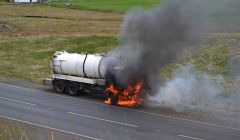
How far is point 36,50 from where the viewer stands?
52406mm

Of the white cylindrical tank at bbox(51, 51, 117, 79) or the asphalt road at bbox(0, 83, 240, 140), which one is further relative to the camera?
the white cylindrical tank at bbox(51, 51, 117, 79)

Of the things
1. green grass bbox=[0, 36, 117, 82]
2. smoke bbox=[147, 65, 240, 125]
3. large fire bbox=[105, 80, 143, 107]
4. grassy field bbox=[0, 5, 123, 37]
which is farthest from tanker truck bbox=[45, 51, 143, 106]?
grassy field bbox=[0, 5, 123, 37]

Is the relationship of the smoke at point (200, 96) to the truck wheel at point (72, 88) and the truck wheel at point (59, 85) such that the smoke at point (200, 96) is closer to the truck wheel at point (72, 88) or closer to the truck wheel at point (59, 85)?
the truck wheel at point (72, 88)

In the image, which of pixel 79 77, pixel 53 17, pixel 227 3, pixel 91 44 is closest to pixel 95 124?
pixel 79 77

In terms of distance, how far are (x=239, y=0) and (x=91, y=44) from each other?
75.8 ft

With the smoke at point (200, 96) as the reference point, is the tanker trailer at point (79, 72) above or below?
above

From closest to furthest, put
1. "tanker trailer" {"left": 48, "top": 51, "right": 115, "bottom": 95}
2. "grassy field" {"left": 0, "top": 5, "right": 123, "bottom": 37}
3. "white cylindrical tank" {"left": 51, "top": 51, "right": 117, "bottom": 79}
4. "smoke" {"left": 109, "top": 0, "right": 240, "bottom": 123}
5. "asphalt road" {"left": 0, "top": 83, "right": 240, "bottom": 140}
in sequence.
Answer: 1. "asphalt road" {"left": 0, "top": 83, "right": 240, "bottom": 140}
2. "smoke" {"left": 109, "top": 0, "right": 240, "bottom": 123}
3. "white cylindrical tank" {"left": 51, "top": 51, "right": 117, "bottom": 79}
4. "tanker trailer" {"left": 48, "top": 51, "right": 115, "bottom": 95}
5. "grassy field" {"left": 0, "top": 5, "right": 123, "bottom": 37}

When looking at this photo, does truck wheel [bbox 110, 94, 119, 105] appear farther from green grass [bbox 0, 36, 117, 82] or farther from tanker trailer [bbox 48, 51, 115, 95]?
green grass [bbox 0, 36, 117, 82]

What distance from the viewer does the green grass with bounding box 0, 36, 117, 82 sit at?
4403 cm

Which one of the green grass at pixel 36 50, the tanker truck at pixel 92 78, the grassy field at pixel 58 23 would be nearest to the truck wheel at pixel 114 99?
the tanker truck at pixel 92 78

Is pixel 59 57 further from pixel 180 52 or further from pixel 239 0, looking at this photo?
pixel 239 0

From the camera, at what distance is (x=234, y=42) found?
4606 cm

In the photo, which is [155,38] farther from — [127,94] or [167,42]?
[127,94]

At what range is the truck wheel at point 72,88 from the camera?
33.9m
